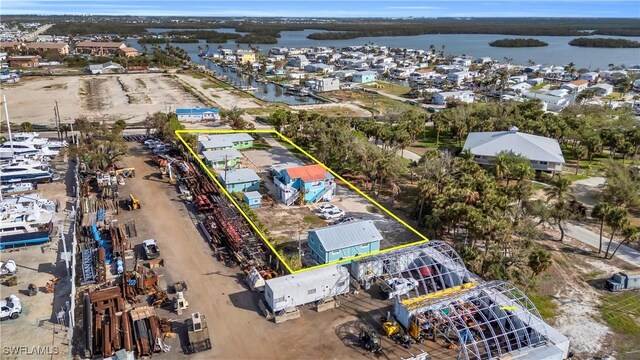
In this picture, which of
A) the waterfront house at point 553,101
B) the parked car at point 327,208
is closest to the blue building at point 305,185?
the parked car at point 327,208

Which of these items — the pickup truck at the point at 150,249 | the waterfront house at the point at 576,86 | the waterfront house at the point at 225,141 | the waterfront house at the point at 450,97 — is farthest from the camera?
the waterfront house at the point at 576,86

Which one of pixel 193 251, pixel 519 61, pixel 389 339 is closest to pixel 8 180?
pixel 193 251

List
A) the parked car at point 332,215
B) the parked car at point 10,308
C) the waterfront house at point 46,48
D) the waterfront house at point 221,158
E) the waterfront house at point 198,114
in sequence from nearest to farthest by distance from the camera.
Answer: the parked car at point 10,308, the parked car at point 332,215, the waterfront house at point 221,158, the waterfront house at point 198,114, the waterfront house at point 46,48

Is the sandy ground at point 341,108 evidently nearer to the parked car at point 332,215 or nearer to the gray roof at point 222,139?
the gray roof at point 222,139

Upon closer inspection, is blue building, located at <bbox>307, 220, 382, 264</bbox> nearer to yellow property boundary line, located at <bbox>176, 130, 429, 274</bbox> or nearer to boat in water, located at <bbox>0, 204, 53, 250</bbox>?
yellow property boundary line, located at <bbox>176, 130, 429, 274</bbox>

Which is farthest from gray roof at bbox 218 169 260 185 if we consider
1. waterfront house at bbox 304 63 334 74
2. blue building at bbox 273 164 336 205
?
waterfront house at bbox 304 63 334 74

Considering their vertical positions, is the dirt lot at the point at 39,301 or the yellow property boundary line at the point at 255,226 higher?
the yellow property boundary line at the point at 255,226

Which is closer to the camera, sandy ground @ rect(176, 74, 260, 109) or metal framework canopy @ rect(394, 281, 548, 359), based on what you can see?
metal framework canopy @ rect(394, 281, 548, 359)
